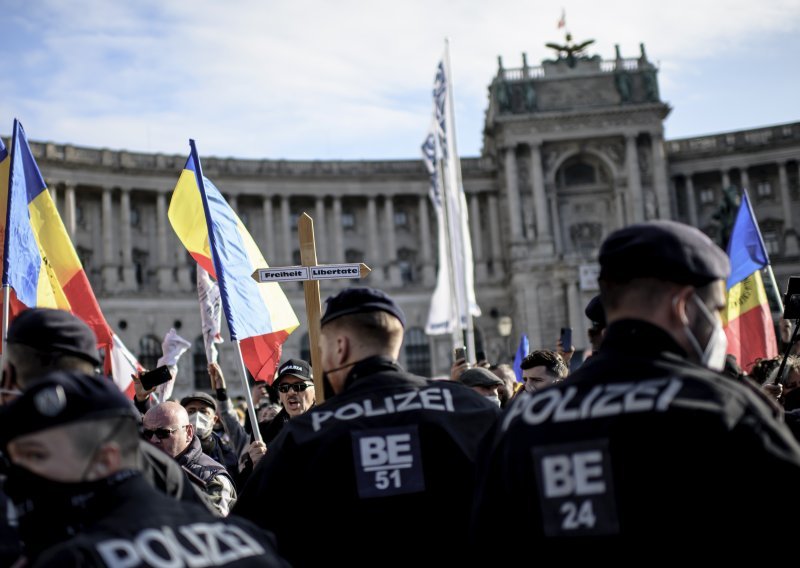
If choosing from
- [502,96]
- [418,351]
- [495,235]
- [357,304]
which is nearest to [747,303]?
[357,304]

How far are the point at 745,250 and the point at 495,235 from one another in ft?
145

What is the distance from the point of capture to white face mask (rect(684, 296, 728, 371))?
3.26m

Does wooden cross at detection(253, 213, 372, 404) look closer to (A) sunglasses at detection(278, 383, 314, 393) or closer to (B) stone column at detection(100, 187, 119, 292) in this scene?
(A) sunglasses at detection(278, 383, 314, 393)

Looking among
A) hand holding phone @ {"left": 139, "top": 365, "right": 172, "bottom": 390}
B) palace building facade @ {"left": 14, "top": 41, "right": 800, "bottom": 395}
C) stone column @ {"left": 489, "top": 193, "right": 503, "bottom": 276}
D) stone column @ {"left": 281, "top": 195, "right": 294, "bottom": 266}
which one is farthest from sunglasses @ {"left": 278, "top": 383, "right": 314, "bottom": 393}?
stone column @ {"left": 489, "top": 193, "right": 503, "bottom": 276}

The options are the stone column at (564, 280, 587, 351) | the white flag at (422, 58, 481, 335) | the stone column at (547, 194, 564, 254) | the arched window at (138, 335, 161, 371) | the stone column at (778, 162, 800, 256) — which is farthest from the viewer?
the stone column at (778, 162, 800, 256)

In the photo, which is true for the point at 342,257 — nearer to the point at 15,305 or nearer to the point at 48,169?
the point at 48,169

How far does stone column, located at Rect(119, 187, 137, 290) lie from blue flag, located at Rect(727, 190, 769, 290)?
43.1 m

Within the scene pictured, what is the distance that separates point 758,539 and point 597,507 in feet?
1.62

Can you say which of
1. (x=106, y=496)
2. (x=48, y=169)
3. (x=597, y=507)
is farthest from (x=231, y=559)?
(x=48, y=169)

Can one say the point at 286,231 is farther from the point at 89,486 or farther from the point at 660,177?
the point at 89,486

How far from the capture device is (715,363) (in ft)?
11.2

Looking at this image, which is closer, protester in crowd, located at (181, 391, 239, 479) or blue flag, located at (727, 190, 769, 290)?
protester in crowd, located at (181, 391, 239, 479)

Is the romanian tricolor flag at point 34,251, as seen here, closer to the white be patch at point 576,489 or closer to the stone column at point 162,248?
the white be patch at point 576,489

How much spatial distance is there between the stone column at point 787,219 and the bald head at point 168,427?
5534 cm
